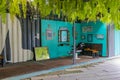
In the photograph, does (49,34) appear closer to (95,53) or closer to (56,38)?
(56,38)

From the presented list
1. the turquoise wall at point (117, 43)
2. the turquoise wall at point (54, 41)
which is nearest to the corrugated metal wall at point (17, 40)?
the turquoise wall at point (54, 41)

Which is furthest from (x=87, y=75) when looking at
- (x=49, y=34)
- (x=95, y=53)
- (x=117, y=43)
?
(x=117, y=43)

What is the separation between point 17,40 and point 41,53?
167cm

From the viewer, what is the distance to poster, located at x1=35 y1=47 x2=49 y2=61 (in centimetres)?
1036

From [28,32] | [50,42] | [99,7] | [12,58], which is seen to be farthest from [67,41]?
[99,7]

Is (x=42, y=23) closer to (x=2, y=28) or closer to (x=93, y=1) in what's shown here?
(x=2, y=28)

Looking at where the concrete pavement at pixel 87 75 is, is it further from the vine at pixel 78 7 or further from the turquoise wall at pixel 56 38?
the vine at pixel 78 7

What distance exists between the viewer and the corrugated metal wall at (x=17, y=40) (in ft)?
29.4

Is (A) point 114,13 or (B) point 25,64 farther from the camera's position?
(B) point 25,64

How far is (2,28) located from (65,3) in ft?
25.4

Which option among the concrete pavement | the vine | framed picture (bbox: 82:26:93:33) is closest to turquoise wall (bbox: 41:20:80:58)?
framed picture (bbox: 82:26:93:33)

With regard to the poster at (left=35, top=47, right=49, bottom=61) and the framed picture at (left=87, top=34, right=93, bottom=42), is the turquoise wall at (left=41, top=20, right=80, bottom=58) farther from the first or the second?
the framed picture at (left=87, top=34, right=93, bottom=42)

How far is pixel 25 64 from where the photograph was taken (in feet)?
30.5

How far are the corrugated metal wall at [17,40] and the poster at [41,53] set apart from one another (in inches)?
11.6
